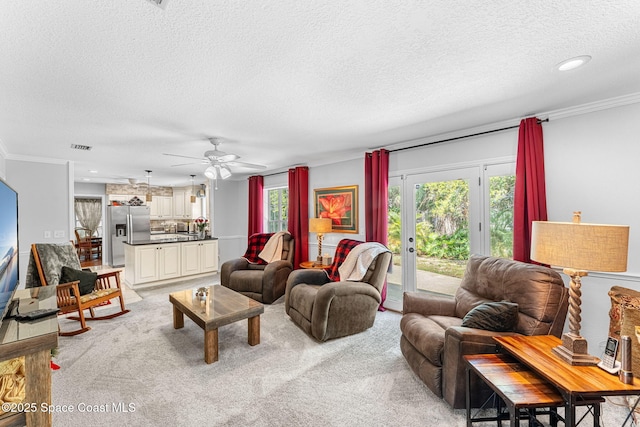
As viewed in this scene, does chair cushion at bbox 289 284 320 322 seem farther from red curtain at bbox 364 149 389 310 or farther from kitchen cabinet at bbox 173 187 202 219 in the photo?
kitchen cabinet at bbox 173 187 202 219

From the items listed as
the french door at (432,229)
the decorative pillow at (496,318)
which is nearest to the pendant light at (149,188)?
the french door at (432,229)

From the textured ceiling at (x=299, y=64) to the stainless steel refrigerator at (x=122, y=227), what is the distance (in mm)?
4367

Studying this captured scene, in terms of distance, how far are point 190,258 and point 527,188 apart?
5762mm

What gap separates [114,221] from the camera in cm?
704

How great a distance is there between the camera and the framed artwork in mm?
4340

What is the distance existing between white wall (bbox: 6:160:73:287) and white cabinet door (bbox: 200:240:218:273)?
7.32ft

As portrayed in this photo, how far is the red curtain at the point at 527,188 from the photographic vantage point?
2582 mm

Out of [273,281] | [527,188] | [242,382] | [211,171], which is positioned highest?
[211,171]

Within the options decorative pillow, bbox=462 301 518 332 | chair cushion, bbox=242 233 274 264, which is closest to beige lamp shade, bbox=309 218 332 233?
chair cushion, bbox=242 233 274 264

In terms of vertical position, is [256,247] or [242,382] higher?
[256,247]

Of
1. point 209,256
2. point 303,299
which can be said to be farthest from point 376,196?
point 209,256

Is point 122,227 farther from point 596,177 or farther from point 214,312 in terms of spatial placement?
point 596,177

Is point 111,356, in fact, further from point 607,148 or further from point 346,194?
point 607,148

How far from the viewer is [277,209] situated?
603 centimetres
